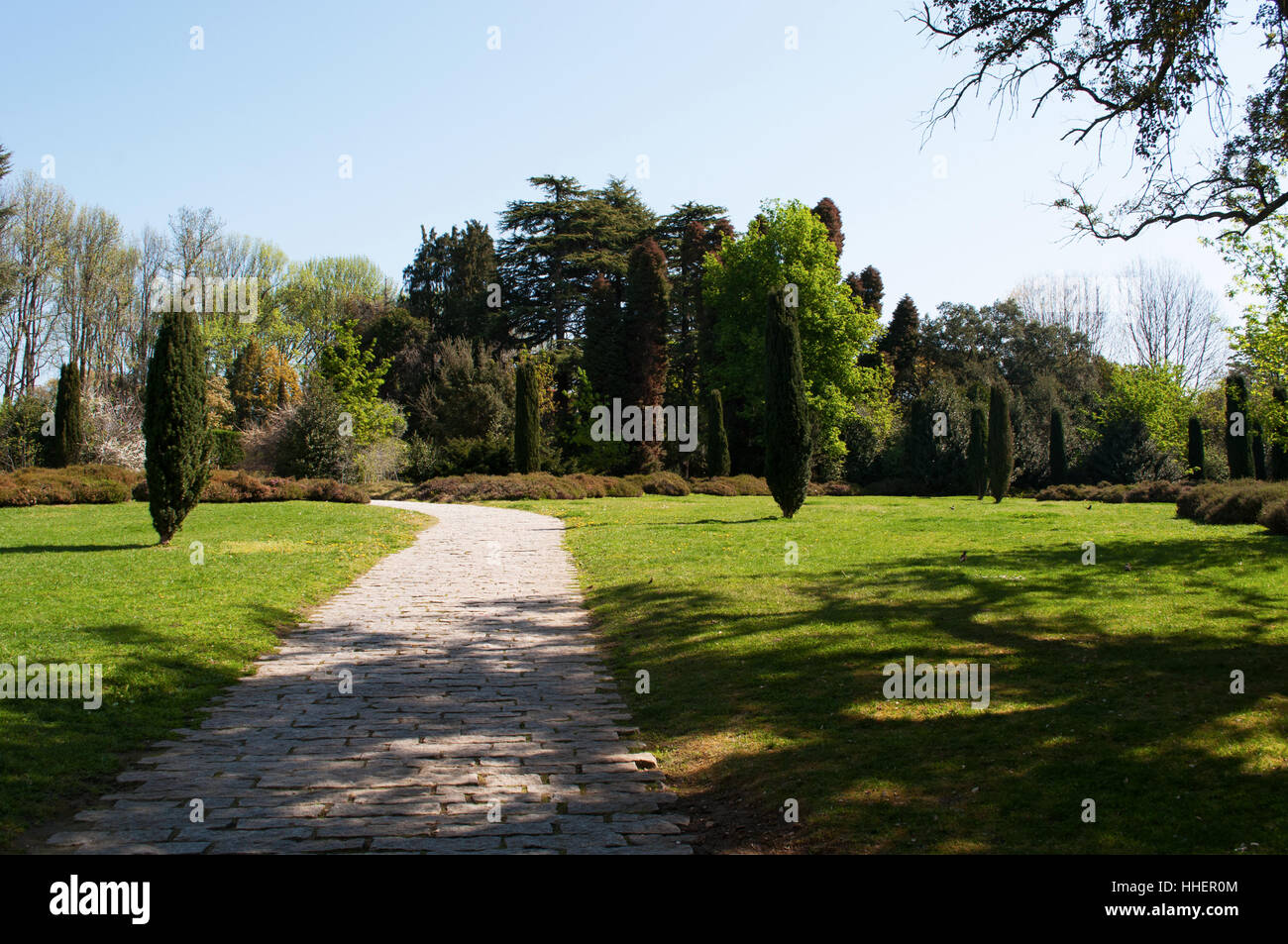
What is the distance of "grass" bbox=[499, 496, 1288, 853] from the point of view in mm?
4414

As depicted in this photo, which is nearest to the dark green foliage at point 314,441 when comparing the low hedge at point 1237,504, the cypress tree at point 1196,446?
the low hedge at point 1237,504

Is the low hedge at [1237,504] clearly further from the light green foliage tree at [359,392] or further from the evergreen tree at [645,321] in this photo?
the light green foliage tree at [359,392]

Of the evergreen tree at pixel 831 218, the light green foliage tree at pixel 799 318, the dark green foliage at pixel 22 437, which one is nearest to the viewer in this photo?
the dark green foliage at pixel 22 437

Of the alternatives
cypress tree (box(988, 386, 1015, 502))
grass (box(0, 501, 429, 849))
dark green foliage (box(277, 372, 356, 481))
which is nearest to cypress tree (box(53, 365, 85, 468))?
dark green foliage (box(277, 372, 356, 481))

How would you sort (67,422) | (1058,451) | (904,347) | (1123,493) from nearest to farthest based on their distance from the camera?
(67,422), (1123,493), (1058,451), (904,347)

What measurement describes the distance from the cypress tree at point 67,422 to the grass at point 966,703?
2625 cm

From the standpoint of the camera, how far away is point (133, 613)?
1008cm

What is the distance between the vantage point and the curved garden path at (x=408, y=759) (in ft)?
14.6

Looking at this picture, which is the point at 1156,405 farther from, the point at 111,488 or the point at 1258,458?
the point at 111,488

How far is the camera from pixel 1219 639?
793cm

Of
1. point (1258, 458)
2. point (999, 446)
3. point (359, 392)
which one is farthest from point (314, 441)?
point (1258, 458)

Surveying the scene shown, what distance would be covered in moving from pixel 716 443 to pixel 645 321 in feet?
25.8

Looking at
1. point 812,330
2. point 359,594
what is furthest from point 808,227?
point 359,594
